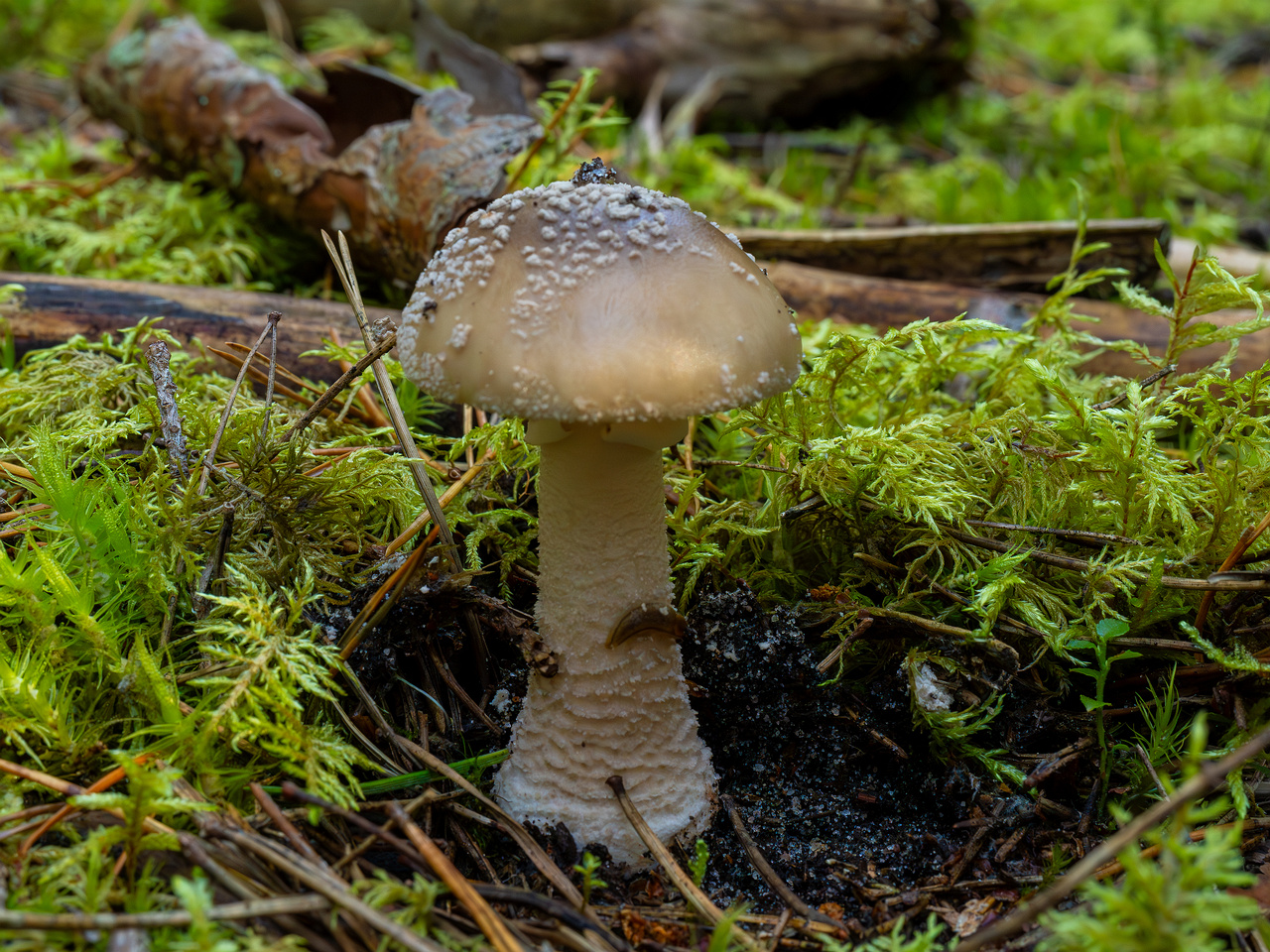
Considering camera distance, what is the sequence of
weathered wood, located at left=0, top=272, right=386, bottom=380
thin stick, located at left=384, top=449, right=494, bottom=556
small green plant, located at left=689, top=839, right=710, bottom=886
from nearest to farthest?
small green plant, located at left=689, top=839, right=710, bottom=886, thin stick, located at left=384, top=449, right=494, bottom=556, weathered wood, located at left=0, top=272, right=386, bottom=380

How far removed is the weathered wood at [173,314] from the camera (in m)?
3.10

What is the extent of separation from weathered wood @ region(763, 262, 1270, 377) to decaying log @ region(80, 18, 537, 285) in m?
1.28

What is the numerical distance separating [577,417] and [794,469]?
1119mm

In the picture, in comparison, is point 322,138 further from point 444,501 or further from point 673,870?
point 673,870

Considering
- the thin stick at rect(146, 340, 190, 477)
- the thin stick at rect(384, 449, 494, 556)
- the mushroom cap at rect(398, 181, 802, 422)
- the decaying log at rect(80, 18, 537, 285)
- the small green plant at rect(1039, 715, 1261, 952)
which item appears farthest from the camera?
the decaying log at rect(80, 18, 537, 285)

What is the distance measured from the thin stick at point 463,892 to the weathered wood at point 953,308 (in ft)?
8.44

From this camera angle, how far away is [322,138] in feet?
12.7

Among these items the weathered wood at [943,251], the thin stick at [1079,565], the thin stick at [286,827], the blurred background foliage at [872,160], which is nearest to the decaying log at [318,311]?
the weathered wood at [943,251]

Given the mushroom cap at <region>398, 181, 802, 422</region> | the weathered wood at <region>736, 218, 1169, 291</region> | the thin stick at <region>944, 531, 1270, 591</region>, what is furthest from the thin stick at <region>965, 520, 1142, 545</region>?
the weathered wood at <region>736, 218, 1169, 291</region>

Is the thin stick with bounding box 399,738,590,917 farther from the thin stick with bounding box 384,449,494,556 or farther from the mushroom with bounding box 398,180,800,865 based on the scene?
the thin stick with bounding box 384,449,494,556

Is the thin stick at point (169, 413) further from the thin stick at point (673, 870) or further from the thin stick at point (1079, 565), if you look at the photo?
the thin stick at point (1079, 565)

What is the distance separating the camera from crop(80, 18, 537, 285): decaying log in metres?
3.30

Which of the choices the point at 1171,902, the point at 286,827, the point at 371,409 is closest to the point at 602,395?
the point at 286,827

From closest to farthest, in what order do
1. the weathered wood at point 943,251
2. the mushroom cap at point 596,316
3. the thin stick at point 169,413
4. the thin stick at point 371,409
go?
1. the mushroom cap at point 596,316
2. the thin stick at point 169,413
3. the thin stick at point 371,409
4. the weathered wood at point 943,251
